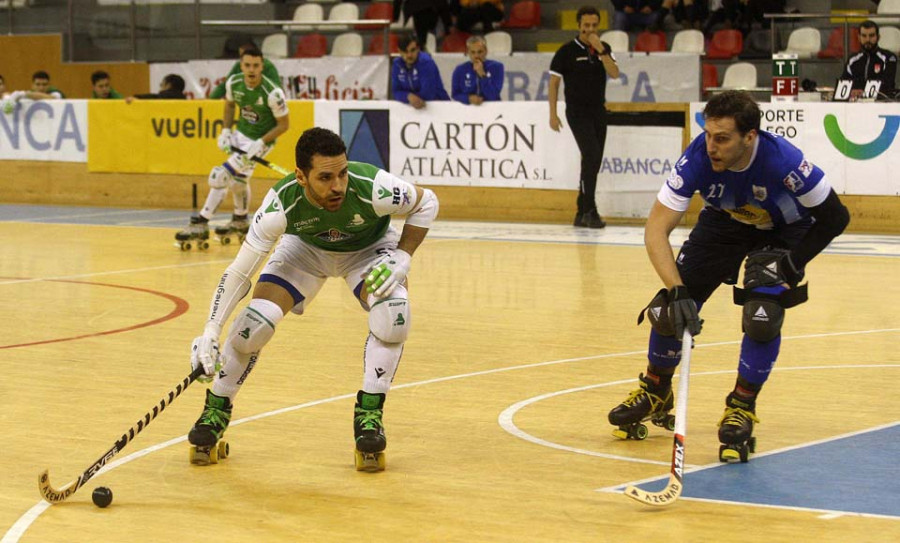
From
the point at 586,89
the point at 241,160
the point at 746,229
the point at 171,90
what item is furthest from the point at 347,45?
the point at 746,229

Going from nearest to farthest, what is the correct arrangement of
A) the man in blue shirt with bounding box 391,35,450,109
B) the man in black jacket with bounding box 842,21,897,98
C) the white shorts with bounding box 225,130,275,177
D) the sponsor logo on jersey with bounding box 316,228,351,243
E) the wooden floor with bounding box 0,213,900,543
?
1. the wooden floor with bounding box 0,213,900,543
2. the sponsor logo on jersey with bounding box 316,228,351,243
3. the white shorts with bounding box 225,130,275,177
4. the man in black jacket with bounding box 842,21,897,98
5. the man in blue shirt with bounding box 391,35,450,109

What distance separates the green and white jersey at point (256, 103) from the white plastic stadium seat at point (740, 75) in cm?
798

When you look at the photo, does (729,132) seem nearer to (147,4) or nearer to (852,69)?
(852,69)

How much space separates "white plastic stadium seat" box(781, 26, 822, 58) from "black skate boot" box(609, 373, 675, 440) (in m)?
14.1

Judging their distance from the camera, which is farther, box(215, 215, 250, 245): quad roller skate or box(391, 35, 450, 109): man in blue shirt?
box(391, 35, 450, 109): man in blue shirt

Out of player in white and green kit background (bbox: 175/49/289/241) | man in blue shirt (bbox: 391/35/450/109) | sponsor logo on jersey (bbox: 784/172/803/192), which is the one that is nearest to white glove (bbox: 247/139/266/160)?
player in white and green kit background (bbox: 175/49/289/241)

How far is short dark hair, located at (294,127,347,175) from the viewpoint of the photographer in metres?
6.47

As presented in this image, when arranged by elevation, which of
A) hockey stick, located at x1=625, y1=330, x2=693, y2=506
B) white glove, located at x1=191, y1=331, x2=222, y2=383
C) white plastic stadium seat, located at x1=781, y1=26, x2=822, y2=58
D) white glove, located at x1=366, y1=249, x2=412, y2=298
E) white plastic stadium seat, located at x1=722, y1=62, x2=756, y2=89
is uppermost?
white plastic stadium seat, located at x1=781, y1=26, x2=822, y2=58

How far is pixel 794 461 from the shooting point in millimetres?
6535

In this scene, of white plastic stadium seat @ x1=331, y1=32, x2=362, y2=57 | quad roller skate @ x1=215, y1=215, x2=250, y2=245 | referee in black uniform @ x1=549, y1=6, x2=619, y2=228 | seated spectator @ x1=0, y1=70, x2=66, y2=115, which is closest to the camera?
quad roller skate @ x1=215, y1=215, x2=250, y2=245

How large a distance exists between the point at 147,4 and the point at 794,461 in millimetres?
20624

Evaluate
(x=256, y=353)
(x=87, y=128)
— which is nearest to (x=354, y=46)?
(x=87, y=128)

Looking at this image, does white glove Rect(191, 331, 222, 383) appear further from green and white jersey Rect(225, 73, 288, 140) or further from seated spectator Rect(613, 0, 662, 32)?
seated spectator Rect(613, 0, 662, 32)

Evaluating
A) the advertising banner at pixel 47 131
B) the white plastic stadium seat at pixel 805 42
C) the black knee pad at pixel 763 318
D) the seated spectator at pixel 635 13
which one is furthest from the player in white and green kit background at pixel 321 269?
the seated spectator at pixel 635 13
